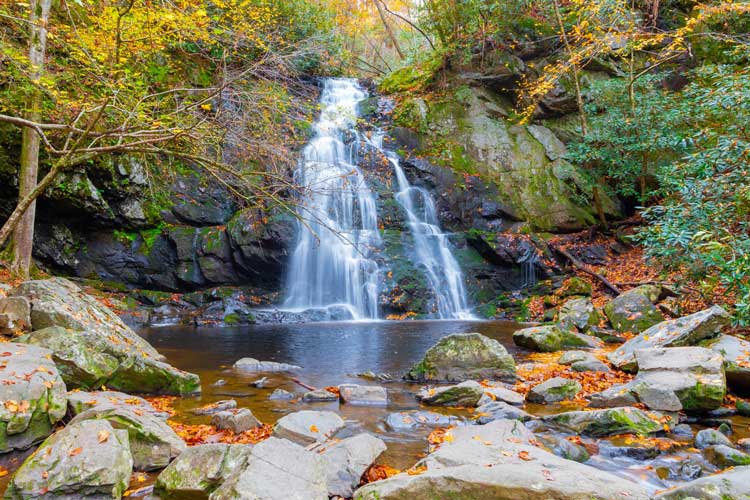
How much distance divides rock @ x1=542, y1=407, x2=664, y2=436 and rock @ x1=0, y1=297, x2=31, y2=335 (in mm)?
5597

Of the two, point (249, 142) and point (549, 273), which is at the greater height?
point (249, 142)

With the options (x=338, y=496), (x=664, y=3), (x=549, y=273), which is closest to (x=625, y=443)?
(x=338, y=496)

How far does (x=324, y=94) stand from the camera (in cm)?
2023

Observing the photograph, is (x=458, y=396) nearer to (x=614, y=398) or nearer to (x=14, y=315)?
(x=614, y=398)

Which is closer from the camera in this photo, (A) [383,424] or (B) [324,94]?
(A) [383,424]

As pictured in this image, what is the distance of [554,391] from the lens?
5145 mm

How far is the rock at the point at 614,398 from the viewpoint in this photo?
4.59 metres

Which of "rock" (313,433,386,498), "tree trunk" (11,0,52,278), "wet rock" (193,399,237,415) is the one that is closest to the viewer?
"rock" (313,433,386,498)

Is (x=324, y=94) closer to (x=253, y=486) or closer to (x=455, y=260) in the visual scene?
(x=455, y=260)

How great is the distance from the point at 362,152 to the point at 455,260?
5.44m

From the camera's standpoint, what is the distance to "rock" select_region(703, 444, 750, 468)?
130 inches

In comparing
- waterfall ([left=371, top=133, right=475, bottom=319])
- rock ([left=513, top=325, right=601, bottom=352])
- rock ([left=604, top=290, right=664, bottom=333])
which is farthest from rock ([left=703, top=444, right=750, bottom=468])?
waterfall ([left=371, top=133, right=475, bottom=319])

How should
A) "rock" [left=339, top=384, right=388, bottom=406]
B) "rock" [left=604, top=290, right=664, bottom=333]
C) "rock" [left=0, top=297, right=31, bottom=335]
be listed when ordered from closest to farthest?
"rock" [left=0, top=297, right=31, bottom=335], "rock" [left=339, top=384, right=388, bottom=406], "rock" [left=604, top=290, right=664, bottom=333]

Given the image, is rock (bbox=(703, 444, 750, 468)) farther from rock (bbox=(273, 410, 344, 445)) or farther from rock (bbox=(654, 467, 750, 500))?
rock (bbox=(273, 410, 344, 445))
